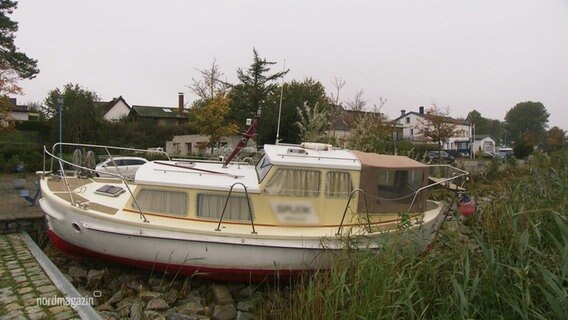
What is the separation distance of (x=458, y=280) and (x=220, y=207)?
12.4 ft

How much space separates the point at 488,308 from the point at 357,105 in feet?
77.5

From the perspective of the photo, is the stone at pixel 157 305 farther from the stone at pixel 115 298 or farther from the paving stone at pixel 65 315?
the paving stone at pixel 65 315

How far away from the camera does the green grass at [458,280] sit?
3.49 meters

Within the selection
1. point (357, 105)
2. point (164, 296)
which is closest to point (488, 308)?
point (164, 296)

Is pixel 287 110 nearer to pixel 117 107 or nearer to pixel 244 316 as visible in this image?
pixel 244 316

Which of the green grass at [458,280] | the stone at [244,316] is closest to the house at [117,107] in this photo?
the stone at [244,316]

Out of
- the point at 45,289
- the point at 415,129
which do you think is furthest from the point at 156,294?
the point at 415,129

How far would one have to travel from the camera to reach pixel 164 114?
5038cm

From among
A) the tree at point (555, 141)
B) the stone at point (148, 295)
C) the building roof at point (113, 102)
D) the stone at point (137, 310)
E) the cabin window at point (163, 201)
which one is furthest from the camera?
the building roof at point (113, 102)

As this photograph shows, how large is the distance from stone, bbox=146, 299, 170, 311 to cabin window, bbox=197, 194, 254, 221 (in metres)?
1.41

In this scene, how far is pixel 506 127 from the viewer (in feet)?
301

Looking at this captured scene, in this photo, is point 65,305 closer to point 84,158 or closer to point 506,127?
point 84,158

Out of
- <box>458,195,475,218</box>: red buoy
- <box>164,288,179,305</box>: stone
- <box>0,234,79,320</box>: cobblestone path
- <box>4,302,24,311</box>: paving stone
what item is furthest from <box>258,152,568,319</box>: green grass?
<box>4,302,24,311</box>: paving stone

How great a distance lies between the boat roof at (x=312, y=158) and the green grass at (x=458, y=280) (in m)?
1.89
